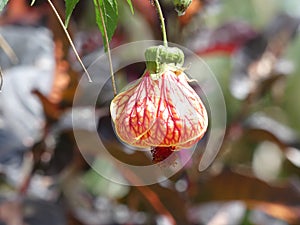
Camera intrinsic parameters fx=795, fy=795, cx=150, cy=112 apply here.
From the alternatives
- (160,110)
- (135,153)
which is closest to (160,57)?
(160,110)

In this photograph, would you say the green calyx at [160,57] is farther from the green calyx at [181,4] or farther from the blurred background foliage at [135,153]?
the blurred background foliage at [135,153]

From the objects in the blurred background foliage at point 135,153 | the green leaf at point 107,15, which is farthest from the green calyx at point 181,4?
the blurred background foliage at point 135,153

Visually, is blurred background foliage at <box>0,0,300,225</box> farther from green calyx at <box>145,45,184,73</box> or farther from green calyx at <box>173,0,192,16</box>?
green calyx at <box>173,0,192,16</box>

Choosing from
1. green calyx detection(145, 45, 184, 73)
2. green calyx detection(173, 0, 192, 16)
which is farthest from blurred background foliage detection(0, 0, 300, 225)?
green calyx detection(173, 0, 192, 16)

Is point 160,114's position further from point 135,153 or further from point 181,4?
point 135,153

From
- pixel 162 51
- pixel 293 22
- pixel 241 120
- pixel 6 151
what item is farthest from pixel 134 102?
pixel 293 22

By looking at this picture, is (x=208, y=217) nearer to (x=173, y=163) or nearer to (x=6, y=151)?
(x=6, y=151)

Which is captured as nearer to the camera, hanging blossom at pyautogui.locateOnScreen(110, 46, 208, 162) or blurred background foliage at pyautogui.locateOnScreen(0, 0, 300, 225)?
hanging blossom at pyautogui.locateOnScreen(110, 46, 208, 162)
